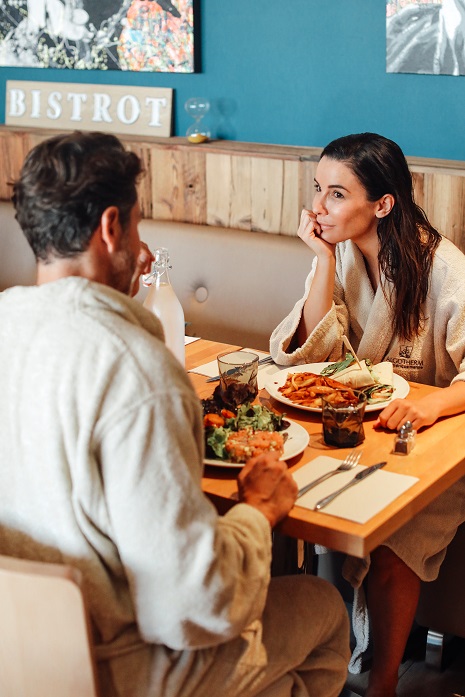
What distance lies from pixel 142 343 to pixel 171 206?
2.48 m

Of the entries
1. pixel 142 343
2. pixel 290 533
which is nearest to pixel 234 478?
pixel 290 533

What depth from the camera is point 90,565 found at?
1335 millimetres

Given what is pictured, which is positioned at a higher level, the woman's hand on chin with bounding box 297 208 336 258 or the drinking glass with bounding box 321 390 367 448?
the woman's hand on chin with bounding box 297 208 336 258

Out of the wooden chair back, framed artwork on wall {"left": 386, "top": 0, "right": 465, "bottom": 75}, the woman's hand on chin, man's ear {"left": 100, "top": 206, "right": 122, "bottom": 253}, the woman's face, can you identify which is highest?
framed artwork on wall {"left": 386, "top": 0, "right": 465, "bottom": 75}

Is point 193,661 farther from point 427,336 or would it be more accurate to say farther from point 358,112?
point 358,112


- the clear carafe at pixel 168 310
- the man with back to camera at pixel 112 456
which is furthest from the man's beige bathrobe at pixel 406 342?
the man with back to camera at pixel 112 456

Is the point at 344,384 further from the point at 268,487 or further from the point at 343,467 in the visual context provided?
the point at 268,487

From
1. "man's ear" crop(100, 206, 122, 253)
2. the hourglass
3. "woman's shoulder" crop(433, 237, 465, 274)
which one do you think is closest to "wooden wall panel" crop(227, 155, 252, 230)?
the hourglass

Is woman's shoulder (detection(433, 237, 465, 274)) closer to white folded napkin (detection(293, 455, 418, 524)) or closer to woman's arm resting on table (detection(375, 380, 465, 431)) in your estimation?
woman's arm resting on table (detection(375, 380, 465, 431))

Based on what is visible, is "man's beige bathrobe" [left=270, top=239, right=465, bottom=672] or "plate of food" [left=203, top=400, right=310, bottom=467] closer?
"plate of food" [left=203, top=400, right=310, bottom=467]

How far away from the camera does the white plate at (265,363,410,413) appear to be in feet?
6.59

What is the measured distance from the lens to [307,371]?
227 centimetres

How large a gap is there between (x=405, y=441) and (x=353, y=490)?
0.21 meters

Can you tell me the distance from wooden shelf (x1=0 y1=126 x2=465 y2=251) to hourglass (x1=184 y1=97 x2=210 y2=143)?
0.12 ft
